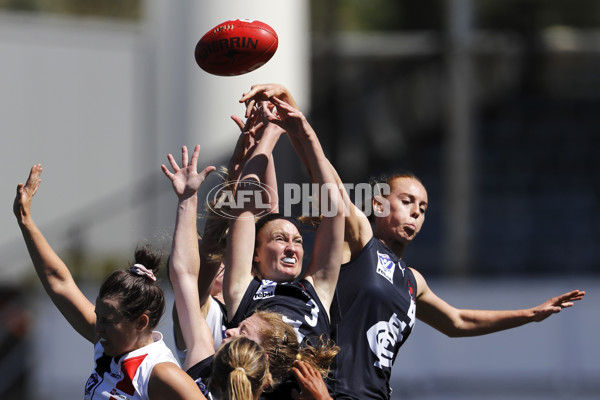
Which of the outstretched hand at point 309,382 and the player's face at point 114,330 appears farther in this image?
the outstretched hand at point 309,382

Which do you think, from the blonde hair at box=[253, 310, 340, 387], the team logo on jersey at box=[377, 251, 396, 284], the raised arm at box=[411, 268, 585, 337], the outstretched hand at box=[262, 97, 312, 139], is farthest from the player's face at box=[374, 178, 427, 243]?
the blonde hair at box=[253, 310, 340, 387]

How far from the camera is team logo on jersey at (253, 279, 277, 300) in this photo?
3.60 m

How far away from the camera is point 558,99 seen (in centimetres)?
Answer: 1478

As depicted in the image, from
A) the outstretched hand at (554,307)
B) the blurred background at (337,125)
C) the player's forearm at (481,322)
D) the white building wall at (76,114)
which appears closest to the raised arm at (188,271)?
the player's forearm at (481,322)

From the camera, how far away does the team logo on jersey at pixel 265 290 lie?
11.8 feet

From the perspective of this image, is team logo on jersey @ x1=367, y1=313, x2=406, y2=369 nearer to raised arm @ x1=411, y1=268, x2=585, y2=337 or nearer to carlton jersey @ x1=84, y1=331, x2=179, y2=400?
raised arm @ x1=411, y1=268, x2=585, y2=337

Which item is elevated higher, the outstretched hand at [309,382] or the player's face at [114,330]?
the player's face at [114,330]

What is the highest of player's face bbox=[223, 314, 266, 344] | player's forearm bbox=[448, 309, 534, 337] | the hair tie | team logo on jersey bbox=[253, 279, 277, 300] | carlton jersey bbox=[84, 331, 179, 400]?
the hair tie

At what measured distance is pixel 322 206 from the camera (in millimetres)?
3598

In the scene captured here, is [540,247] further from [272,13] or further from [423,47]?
[272,13]

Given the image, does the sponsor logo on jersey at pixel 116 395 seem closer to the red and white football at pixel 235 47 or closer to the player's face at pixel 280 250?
the player's face at pixel 280 250

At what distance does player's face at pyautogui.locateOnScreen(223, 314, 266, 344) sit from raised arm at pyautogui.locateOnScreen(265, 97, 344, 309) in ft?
1.17

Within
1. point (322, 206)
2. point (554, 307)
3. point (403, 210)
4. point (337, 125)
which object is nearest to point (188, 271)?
point (322, 206)

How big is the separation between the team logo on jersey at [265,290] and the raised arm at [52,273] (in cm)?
68
